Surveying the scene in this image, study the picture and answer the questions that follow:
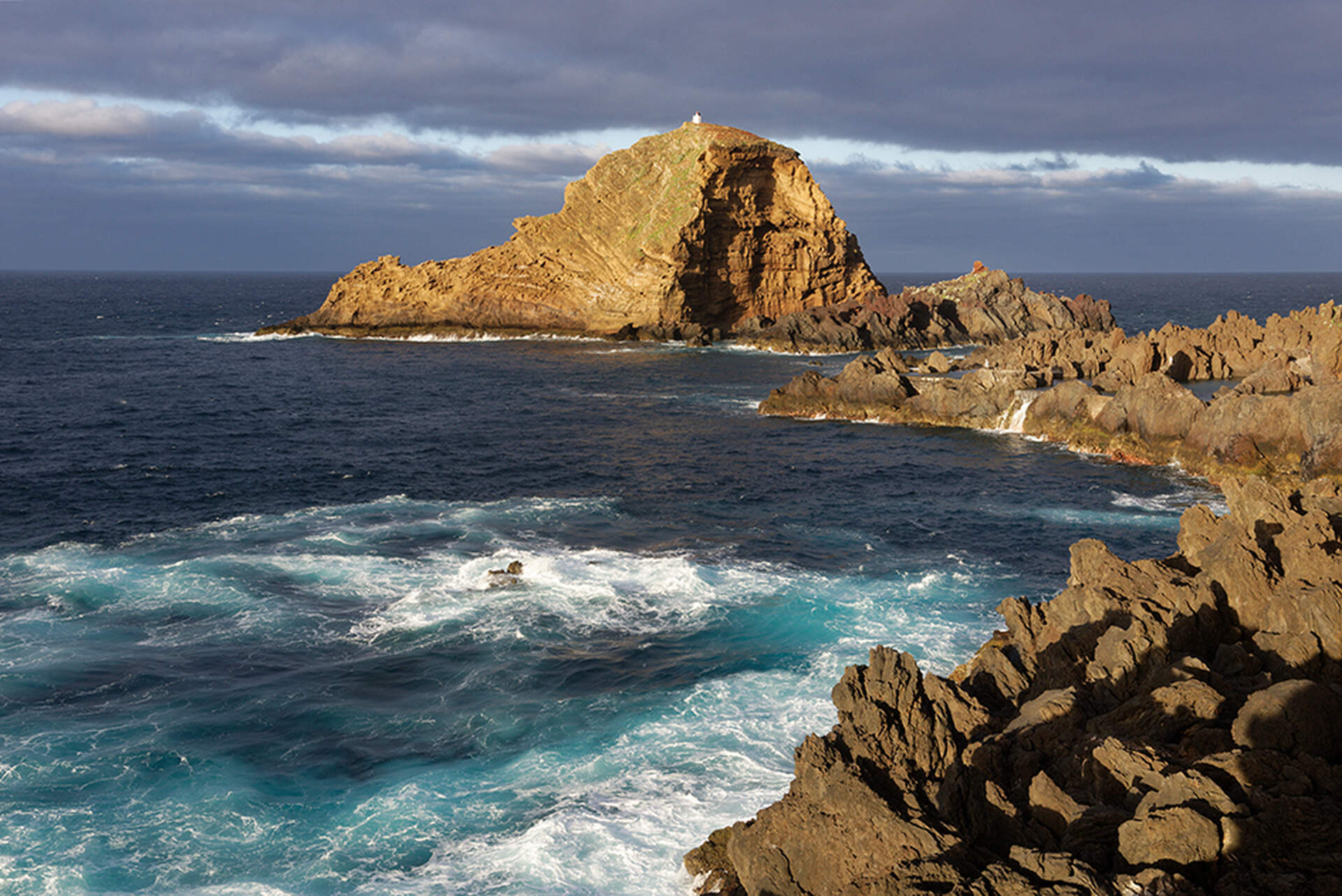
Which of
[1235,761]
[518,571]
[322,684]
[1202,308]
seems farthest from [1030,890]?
[1202,308]

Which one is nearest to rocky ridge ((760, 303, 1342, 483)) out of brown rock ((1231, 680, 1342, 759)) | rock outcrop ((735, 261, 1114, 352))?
rock outcrop ((735, 261, 1114, 352))

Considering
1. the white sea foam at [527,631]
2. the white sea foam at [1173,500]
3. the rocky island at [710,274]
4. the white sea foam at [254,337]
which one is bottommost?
the white sea foam at [527,631]

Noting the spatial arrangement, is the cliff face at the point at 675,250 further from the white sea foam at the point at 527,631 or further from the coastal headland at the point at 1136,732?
the white sea foam at the point at 527,631

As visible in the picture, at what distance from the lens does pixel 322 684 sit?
26094 mm

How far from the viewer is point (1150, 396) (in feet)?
167

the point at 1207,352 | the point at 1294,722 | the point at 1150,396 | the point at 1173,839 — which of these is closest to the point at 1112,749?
the point at 1173,839

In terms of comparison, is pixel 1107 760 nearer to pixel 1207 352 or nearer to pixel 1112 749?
pixel 1112 749

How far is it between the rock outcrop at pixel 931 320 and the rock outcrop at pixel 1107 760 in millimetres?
81394

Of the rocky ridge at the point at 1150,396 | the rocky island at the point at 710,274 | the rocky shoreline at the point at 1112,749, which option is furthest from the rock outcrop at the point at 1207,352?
the rocky shoreline at the point at 1112,749

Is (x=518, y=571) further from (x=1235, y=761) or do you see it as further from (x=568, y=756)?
(x=1235, y=761)

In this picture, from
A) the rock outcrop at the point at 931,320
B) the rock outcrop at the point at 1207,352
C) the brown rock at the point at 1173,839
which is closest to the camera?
the brown rock at the point at 1173,839

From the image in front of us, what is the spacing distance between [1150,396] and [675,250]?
59976 millimetres

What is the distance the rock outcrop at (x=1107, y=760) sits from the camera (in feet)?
38.9

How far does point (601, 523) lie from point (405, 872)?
23971 mm
